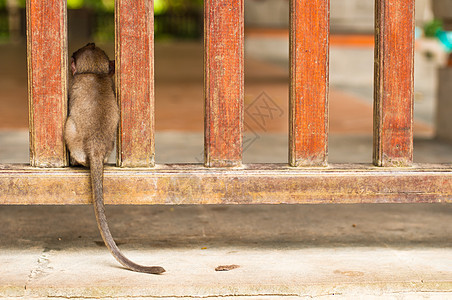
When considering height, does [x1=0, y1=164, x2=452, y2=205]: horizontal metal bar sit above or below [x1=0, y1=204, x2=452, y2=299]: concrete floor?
above

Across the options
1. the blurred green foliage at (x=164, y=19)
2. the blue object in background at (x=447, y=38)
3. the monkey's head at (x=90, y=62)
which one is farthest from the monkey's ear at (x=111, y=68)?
the blurred green foliage at (x=164, y=19)

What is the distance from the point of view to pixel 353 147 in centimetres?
616

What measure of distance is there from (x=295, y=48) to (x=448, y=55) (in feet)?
13.6

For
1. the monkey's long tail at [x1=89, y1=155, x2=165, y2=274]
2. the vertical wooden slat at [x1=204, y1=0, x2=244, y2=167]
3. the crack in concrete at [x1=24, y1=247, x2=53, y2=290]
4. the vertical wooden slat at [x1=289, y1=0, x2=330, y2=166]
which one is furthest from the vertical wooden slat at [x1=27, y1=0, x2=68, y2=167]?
the vertical wooden slat at [x1=289, y1=0, x2=330, y2=166]

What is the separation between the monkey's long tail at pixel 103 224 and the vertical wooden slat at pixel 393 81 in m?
1.01

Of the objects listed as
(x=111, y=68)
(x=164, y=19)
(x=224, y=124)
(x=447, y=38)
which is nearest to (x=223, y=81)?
(x=224, y=124)

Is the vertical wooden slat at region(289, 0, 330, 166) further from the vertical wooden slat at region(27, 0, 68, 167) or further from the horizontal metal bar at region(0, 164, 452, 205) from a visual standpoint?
the vertical wooden slat at region(27, 0, 68, 167)

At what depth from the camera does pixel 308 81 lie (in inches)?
114

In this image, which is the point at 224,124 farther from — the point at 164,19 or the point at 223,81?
the point at 164,19

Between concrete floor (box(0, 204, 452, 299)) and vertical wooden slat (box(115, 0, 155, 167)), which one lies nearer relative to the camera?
concrete floor (box(0, 204, 452, 299))

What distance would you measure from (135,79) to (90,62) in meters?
0.30

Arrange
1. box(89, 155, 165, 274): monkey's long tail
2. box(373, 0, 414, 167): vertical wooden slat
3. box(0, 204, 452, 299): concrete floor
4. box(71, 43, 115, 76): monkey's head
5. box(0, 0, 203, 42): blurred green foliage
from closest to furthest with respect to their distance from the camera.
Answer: box(0, 204, 452, 299): concrete floor < box(89, 155, 165, 274): monkey's long tail < box(373, 0, 414, 167): vertical wooden slat < box(71, 43, 115, 76): monkey's head < box(0, 0, 203, 42): blurred green foliage

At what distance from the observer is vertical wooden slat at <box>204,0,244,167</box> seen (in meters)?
2.85

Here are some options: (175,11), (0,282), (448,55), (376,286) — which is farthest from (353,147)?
(175,11)
